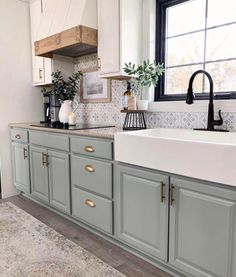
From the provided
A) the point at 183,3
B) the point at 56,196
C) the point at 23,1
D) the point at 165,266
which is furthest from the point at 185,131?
the point at 23,1

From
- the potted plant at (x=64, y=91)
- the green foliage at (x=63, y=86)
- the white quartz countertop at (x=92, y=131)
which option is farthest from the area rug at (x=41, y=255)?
the green foliage at (x=63, y=86)

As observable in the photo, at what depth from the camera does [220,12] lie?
6.20ft

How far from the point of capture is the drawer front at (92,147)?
1.80 meters

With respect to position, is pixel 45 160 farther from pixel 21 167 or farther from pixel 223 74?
pixel 223 74

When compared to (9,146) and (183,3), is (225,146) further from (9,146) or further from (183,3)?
(9,146)

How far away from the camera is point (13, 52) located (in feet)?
9.63

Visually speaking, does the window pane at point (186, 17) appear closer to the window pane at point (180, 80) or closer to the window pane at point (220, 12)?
the window pane at point (220, 12)

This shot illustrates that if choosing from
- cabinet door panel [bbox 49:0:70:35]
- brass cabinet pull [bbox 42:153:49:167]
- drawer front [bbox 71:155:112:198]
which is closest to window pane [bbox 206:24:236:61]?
drawer front [bbox 71:155:112:198]

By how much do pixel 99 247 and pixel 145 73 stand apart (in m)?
1.44

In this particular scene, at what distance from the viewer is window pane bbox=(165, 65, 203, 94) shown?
2.05 m

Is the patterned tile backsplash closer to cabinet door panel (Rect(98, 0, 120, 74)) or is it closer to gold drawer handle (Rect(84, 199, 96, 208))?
cabinet door panel (Rect(98, 0, 120, 74))

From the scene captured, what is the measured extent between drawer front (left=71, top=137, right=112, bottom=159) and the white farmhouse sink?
119 millimetres

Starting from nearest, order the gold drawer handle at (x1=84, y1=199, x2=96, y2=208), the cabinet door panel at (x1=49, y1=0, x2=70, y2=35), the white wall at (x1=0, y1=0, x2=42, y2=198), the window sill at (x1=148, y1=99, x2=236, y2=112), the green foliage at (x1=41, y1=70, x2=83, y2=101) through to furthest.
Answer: the window sill at (x1=148, y1=99, x2=236, y2=112) → the gold drawer handle at (x1=84, y1=199, x2=96, y2=208) → the cabinet door panel at (x1=49, y1=0, x2=70, y2=35) → the green foliage at (x1=41, y1=70, x2=83, y2=101) → the white wall at (x1=0, y1=0, x2=42, y2=198)

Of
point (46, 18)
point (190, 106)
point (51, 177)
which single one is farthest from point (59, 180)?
point (46, 18)
